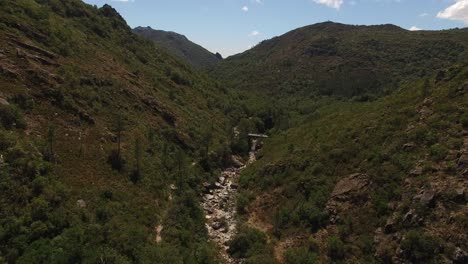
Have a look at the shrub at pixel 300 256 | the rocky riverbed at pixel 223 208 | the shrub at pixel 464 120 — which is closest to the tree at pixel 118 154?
the rocky riverbed at pixel 223 208

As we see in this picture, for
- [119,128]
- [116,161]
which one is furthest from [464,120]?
[119,128]

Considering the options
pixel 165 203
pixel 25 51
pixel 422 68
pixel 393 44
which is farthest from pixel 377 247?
pixel 393 44

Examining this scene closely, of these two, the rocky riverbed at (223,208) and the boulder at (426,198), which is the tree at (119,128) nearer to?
the rocky riverbed at (223,208)

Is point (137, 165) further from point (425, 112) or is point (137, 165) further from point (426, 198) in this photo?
point (425, 112)

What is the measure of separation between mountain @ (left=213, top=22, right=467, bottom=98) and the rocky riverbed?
65.2 metres

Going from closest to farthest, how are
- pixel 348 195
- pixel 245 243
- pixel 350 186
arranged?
pixel 245 243 → pixel 348 195 → pixel 350 186

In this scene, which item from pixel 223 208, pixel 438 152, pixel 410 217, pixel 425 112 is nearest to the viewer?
pixel 410 217

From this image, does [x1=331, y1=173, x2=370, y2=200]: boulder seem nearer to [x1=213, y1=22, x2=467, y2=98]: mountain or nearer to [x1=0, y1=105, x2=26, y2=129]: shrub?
[x1=0, y1=105, x2=26, y2=129]: shrub

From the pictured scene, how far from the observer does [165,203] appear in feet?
157

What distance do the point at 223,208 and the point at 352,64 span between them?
110m

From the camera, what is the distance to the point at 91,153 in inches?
1854

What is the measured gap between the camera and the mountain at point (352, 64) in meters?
126

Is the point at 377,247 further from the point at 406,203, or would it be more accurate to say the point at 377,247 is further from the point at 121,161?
the point at 121,161

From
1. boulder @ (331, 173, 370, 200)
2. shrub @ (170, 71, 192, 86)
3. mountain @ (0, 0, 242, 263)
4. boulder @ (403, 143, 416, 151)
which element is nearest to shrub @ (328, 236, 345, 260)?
boulder @ (331, 173, 370, 200)
